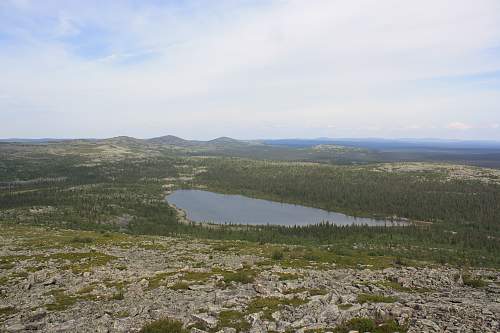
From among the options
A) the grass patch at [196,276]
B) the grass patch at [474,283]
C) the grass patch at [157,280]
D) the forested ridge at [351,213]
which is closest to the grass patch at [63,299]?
the grass patch at [157,280]

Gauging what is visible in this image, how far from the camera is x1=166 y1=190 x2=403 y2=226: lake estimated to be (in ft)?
421

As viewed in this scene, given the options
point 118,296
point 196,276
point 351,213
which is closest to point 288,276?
point 196,276

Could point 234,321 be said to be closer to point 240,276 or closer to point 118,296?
point 240,276

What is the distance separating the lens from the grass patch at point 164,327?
67.0ft

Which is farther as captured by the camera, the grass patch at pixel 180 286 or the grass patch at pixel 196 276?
the grass patch at pixel 196 276

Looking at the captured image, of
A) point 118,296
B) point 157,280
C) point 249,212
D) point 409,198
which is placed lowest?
point 249,212

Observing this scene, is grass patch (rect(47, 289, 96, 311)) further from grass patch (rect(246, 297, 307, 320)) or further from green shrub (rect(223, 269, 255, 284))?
grass patch (rect(246, 297, 307, 320))

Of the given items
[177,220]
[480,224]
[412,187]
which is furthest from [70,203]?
[412,187]

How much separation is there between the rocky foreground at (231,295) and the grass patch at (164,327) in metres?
0.50

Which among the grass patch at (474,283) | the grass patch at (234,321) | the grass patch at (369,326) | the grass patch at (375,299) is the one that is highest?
the grass patch at (369,326)

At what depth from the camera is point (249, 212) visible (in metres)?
147

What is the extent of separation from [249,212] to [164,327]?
4983 inches

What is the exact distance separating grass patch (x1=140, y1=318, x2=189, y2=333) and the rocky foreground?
0.50 metres

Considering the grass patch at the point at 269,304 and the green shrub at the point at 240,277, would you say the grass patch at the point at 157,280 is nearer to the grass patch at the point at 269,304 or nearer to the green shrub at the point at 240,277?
the green shrub at the point at 240,277
